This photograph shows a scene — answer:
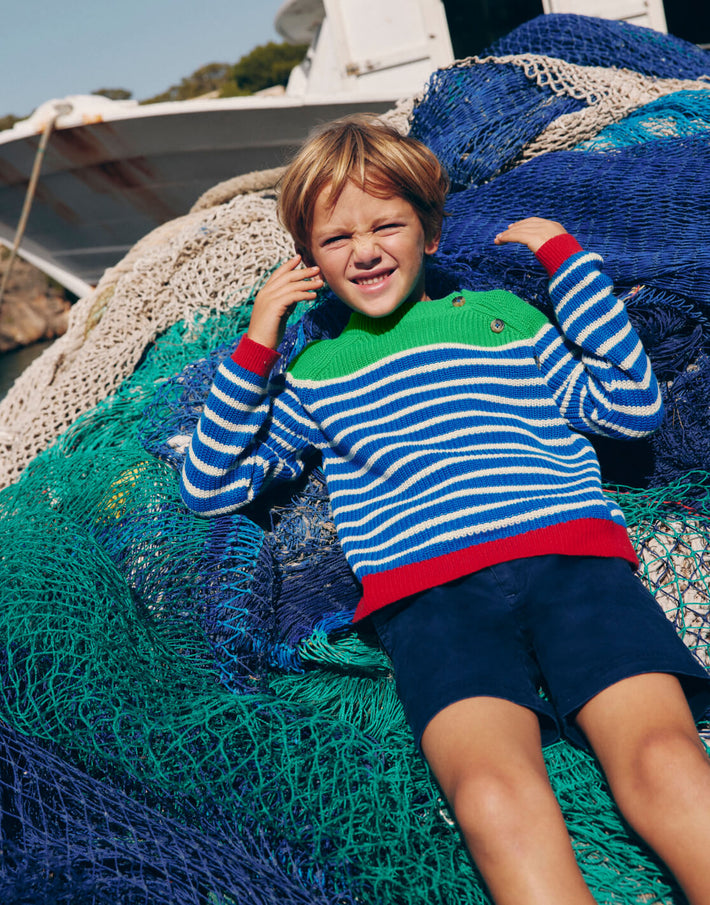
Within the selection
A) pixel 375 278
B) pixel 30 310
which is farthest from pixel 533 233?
pixel 30 310

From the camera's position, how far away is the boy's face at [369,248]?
5.93ft

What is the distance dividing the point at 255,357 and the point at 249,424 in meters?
0.17

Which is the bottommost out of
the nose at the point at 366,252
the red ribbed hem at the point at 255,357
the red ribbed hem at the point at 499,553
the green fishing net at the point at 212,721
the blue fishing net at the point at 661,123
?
the green fishing net at the point at 212,721

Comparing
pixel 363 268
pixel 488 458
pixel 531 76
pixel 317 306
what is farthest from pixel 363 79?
pixel 488 458

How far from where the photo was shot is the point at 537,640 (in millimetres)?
1529

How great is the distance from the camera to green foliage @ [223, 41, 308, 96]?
18.2m

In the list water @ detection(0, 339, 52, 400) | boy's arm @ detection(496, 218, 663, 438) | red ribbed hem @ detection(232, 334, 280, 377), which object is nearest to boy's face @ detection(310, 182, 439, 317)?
red ribbed hem @ detection(232, 334, 280, 377)

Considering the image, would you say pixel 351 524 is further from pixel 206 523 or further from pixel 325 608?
pixel 206 523

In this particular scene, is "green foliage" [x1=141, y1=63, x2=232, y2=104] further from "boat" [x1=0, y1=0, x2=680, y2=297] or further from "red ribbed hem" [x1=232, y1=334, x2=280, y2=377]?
"red ribbed hem" [x1=232, y1=334, x2=280, y2=377]

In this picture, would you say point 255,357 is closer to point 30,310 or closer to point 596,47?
point 596,47

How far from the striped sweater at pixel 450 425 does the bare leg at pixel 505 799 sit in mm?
315

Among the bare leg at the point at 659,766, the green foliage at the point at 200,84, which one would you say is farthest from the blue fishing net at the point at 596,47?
the green foliage at the point at 200,84

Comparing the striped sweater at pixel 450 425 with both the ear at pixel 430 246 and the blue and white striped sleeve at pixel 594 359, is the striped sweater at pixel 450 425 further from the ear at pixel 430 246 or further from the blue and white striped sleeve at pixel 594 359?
the ear at pixel 430 246

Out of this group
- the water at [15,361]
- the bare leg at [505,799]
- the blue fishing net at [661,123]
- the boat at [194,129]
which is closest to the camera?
the bare leg at [505,799]
